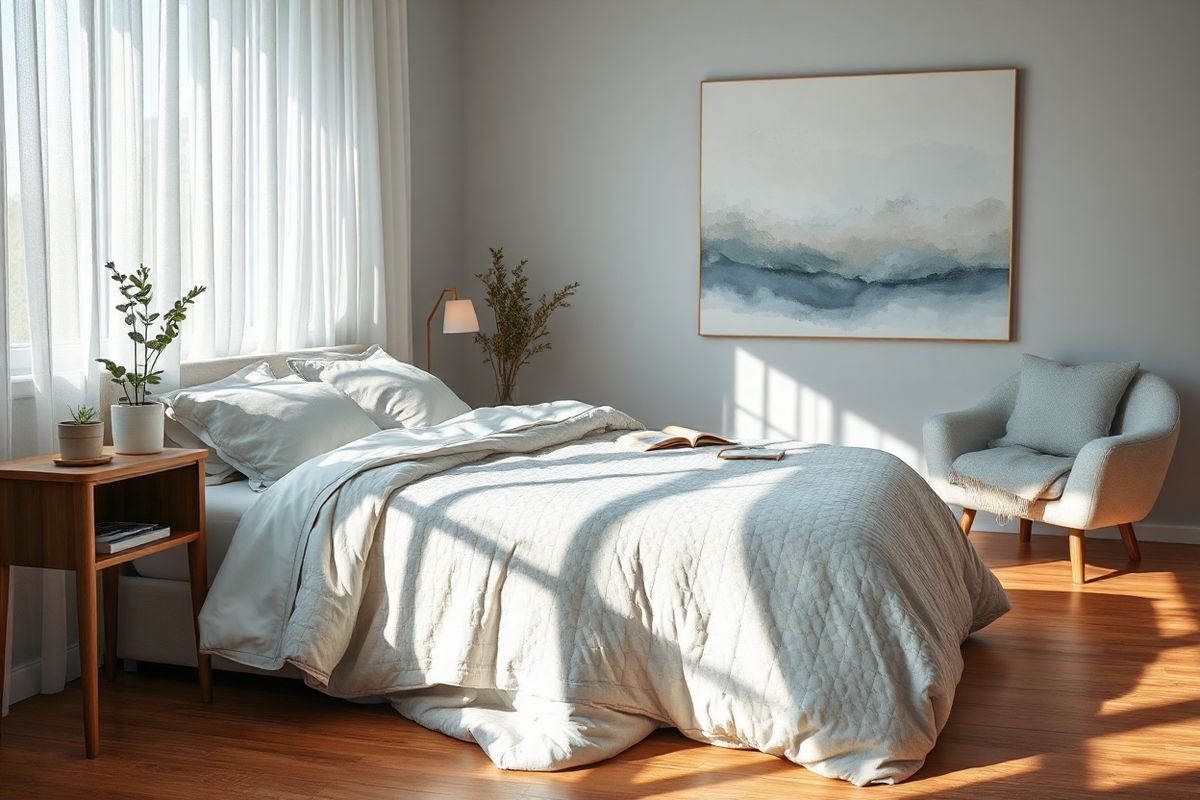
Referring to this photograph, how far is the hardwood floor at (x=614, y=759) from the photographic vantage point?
8.98 ft

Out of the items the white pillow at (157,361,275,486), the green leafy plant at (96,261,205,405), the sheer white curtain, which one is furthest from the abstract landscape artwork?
the green leafy plant at (96,261,205,405)

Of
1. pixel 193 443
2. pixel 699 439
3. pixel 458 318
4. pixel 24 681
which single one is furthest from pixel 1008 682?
pixel 458 318

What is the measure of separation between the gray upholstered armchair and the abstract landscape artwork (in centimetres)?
68

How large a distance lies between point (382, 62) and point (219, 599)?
2.89 meters

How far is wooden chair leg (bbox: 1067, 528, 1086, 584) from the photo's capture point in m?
4.70

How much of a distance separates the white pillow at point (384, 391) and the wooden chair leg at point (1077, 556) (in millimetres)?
2555

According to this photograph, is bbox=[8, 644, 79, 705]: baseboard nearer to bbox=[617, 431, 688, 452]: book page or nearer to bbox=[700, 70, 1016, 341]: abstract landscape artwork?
bbox=[617, 431, 688, 452]: book page

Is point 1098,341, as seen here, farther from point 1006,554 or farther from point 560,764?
point 560,764

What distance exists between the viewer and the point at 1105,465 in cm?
465

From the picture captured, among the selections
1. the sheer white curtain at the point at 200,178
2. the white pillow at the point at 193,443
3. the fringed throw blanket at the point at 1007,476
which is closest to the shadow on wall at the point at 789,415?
the fringed throw blanket at the point at 1007,476

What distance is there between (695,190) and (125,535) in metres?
3.75

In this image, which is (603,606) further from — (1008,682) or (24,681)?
(24,681)

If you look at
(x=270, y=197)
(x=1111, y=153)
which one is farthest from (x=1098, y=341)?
(x=270, y=197)

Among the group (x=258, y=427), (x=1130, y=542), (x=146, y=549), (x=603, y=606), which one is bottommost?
(x=1130, y=542)
